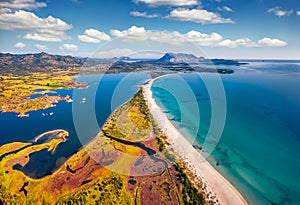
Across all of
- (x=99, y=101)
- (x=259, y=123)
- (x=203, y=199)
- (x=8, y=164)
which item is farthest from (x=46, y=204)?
(x=99, y=101)

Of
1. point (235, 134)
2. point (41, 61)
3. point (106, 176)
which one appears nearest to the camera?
point (106, 176)

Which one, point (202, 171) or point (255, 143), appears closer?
point (202, 171)

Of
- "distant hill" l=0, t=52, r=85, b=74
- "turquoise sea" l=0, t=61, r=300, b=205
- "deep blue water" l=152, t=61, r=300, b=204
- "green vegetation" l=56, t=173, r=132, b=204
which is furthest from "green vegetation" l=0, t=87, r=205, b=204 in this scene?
"distant hill" l=0, t=52, r=85, b=74

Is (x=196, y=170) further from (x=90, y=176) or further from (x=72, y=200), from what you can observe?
(x=72, y=200)

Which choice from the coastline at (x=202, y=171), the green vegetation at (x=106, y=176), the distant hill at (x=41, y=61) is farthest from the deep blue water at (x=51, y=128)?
the distant hill at (x=41, y=61)

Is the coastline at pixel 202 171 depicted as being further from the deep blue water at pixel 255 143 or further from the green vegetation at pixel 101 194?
the green vegetation at pixel 101 194

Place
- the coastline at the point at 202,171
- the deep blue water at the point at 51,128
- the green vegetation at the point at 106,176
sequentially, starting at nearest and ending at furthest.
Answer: the green vegetation at the point at 106,176, the coastline at the point at 202,171, the deep blue water at the point at 51,128

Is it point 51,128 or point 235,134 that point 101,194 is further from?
point 235,134

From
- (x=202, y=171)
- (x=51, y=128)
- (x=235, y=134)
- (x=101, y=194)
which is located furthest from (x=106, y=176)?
(x=235, y=134)

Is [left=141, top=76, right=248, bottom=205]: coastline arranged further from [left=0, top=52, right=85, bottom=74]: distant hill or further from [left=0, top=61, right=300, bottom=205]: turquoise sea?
[left=0, top=52, right=85, bottom=74]: distant hill
